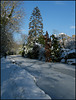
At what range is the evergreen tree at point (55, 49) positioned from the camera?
1139cm

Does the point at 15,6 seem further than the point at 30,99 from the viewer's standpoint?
Yes

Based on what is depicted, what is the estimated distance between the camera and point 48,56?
38.7 ft

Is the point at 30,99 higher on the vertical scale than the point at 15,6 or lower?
lower

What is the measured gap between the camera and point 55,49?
11.8 m

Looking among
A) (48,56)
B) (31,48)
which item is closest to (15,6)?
(31,48)

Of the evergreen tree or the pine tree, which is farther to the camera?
the pine tree

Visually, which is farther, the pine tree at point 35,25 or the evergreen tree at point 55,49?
the pine tree at point 35,25

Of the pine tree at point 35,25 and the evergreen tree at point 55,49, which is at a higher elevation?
the pine tree at point 35,25

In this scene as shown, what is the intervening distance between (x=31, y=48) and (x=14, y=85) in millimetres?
13118

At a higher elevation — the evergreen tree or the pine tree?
the pine tree

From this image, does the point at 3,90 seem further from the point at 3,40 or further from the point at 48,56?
the point at 48,56

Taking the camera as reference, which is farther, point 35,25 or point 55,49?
point 35,25

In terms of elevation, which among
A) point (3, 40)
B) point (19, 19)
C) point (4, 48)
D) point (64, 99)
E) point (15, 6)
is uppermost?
point (15, 6)

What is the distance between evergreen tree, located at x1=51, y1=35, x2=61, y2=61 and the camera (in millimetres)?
11391
